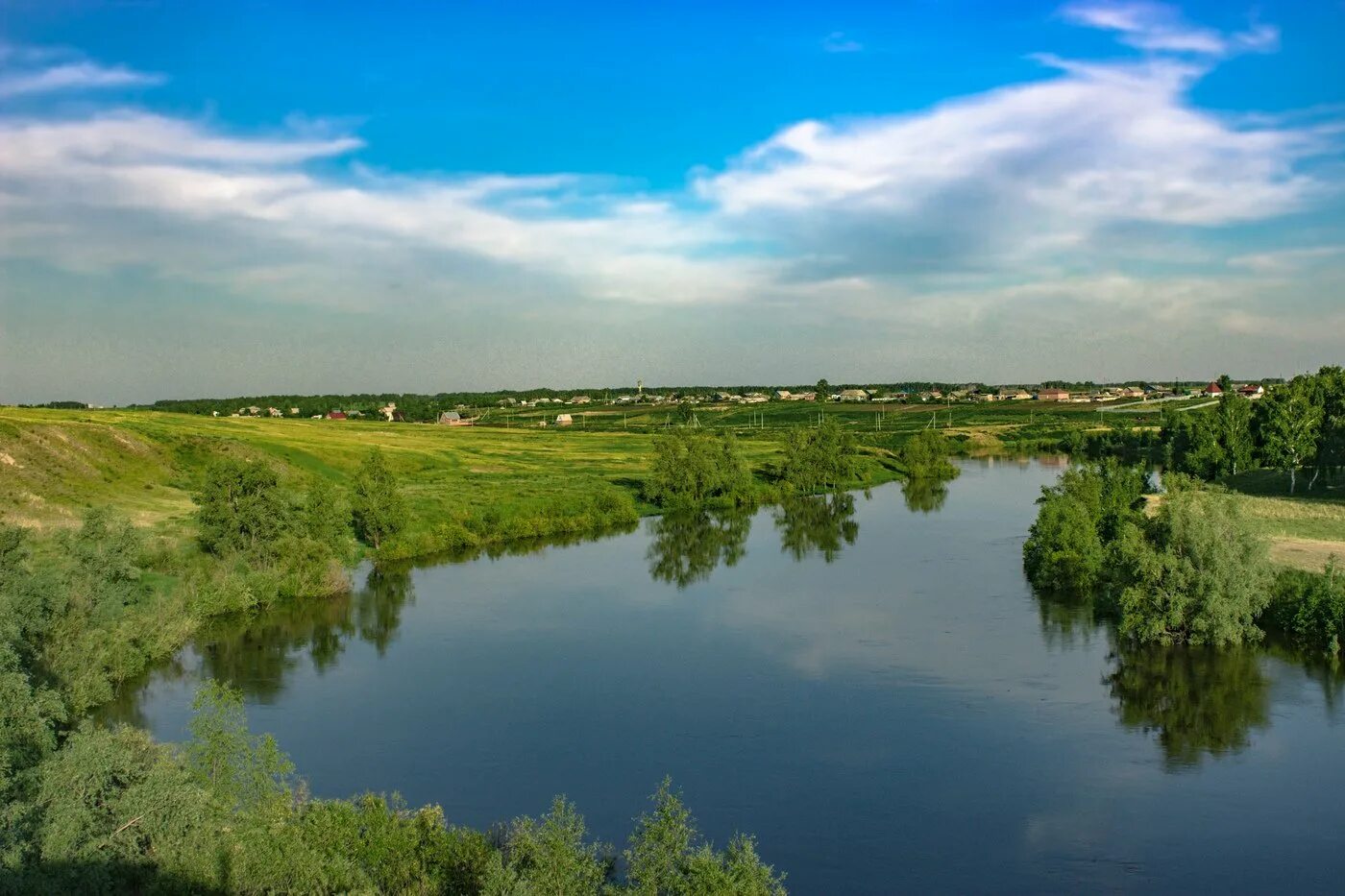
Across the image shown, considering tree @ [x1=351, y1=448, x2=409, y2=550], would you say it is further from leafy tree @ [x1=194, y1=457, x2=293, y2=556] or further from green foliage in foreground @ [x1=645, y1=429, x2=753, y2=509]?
green foliage in foreground @ [x1=645, y1=429, x2=753, y2=509]

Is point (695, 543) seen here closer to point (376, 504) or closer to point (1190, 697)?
point (376, 504)

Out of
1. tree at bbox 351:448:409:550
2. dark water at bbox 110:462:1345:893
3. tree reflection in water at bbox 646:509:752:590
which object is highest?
tree at bbox 351:448:409:550

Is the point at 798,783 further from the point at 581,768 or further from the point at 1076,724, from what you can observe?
the point at 1076,724

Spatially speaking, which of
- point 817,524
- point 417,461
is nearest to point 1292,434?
point 817,524

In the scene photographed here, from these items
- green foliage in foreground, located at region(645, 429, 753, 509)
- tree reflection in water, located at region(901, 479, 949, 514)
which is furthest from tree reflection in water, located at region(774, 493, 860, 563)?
tree reflection in water, located at region(901, 479, 949, 514)

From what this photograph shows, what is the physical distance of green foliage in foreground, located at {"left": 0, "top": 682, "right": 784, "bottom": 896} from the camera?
1288 centimetres

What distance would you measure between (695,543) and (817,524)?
9021 mm

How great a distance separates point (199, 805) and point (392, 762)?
8100mm

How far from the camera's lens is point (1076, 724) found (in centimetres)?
2389

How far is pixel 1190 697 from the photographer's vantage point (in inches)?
1009

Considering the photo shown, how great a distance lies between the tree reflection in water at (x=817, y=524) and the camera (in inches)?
1938

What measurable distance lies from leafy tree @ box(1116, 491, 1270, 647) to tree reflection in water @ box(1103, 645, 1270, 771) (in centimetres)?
63

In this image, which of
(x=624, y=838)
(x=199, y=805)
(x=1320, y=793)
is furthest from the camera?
(x=1320, y=793)

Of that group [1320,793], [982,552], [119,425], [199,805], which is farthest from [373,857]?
[119,425]
